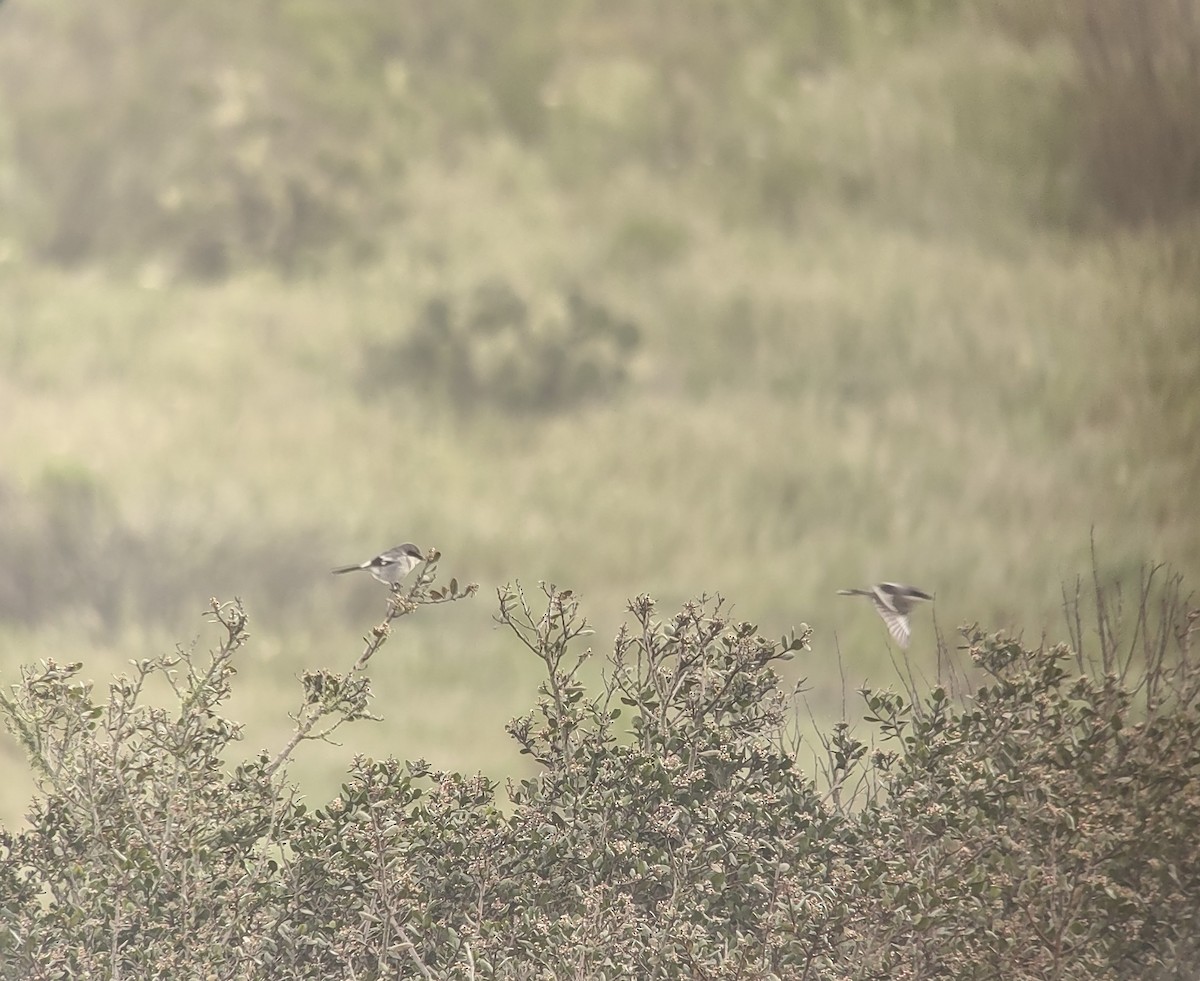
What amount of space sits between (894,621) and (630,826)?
1.50 ft

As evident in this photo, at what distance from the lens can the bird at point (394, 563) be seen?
274 centimetres

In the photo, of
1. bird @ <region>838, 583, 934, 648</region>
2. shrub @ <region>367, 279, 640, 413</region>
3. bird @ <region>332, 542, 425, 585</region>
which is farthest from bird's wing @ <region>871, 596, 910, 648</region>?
bird @ <region>332, 542, 425, 585</region>

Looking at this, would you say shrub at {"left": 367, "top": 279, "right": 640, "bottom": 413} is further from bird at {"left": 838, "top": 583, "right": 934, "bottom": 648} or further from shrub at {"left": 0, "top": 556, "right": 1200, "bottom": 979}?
bird at {"left": 838, "top": 583, "right": 934, "bottom": 648}

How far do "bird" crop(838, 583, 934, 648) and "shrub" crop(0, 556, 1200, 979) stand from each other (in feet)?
0.29

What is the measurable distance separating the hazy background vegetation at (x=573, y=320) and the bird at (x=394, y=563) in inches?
0.8

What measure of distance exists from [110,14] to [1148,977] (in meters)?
1.95

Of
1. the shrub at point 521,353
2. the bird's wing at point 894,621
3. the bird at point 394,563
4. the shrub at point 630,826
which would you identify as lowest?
the shrub at point 630,826

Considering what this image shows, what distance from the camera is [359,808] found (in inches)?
106

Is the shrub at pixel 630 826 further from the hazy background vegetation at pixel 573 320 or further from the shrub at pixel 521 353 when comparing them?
the shrub at pixel 521 353

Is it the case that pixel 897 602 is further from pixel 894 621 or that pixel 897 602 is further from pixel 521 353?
pixel 521 353

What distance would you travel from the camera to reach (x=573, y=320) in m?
2.78

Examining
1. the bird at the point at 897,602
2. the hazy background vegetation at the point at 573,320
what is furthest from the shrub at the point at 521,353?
the bird at the point at 897,602

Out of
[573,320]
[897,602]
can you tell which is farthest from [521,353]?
[897,602]

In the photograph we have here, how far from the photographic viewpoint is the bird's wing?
8.91 feet
